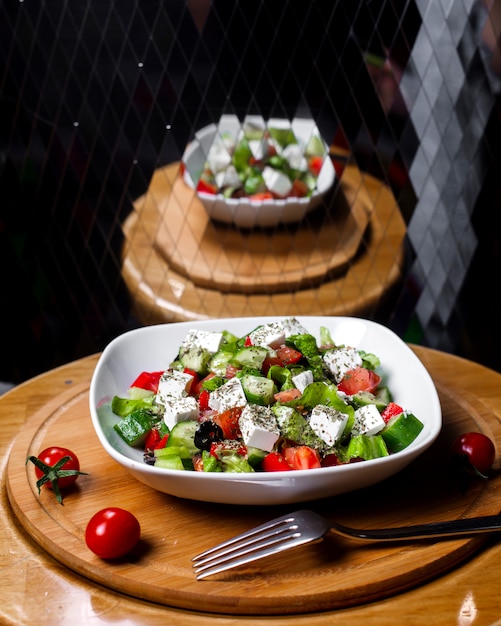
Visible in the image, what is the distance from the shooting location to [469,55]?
111 inches

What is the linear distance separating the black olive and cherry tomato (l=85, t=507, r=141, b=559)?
0.21m

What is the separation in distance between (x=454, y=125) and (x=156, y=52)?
106 centimetres

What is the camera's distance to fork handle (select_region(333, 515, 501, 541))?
1.53m

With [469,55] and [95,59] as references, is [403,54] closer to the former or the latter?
[469,55]

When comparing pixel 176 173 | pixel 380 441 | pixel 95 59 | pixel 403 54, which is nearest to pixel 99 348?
pixel 176 173

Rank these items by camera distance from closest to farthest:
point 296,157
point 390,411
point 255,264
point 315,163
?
point 390,411
point 255,264
point 296,157
point 315,163

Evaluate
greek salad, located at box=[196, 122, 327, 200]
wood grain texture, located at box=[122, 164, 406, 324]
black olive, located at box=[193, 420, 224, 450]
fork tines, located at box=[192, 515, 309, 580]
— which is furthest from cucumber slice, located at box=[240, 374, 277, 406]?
greek salad, located at box=[196, 122, 327, 200]

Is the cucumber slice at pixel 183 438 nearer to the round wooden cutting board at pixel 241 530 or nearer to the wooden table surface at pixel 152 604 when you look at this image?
the round wooden cutting board at pixel 241 530

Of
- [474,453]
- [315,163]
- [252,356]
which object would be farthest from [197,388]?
[315,163]

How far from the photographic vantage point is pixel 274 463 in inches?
64.2

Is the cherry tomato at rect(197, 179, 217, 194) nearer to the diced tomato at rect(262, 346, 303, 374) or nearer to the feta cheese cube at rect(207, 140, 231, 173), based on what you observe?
the feta cheese cube at rect(207, 140, 231, 173)

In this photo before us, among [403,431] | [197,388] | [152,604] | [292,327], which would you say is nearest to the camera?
[152,604]

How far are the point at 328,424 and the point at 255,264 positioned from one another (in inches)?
51.8

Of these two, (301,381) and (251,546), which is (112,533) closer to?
(251,546)
